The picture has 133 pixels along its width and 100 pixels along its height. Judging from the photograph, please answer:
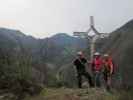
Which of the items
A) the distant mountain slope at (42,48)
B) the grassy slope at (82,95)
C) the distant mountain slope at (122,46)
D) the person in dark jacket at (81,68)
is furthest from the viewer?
the distant mountain slope at (122,46)

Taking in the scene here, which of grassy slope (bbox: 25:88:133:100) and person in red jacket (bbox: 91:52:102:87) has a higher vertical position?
person in red jacket (bbox: 91:52:102:87)

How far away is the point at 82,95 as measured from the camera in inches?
801

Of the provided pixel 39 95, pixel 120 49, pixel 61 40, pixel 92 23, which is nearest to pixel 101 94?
pixel 39 95

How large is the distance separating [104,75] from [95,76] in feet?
1.53

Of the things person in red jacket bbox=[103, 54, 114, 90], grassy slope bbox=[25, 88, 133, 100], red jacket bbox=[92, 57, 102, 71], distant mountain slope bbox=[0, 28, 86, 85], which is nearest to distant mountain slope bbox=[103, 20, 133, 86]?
distant mountain slope bbox=[0, 28, 86, 85]

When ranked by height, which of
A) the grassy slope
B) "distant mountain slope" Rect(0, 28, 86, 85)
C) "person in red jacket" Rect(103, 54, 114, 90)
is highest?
"distant mountain slope" Rect(0, 28, 86, 85)

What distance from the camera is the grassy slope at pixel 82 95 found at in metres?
18.8

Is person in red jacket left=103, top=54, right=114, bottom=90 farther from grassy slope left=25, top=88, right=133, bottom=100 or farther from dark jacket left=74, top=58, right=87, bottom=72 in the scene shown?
grassy slope left=25, top=88, right=133, bottom=100

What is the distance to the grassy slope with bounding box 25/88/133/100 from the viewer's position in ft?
61.6

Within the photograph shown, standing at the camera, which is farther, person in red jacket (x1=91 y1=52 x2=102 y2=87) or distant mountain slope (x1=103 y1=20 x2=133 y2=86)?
distant mountain slope (x1=103 y1=20 x2=133 y2=86)

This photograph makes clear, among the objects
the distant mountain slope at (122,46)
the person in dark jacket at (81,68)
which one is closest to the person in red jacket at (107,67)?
the person in dark jacket at (81,68)

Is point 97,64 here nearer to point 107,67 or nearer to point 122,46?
point 107,67

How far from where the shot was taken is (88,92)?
20.8m

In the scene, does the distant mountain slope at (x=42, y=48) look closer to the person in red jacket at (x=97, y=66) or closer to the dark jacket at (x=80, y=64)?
the dark jacket at (x=80, y=64)
